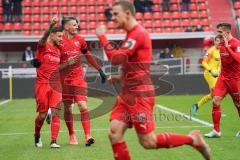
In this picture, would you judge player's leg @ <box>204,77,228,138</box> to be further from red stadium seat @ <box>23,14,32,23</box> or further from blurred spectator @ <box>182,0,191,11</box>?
red stadium seat @ <box>23,14,32,23</box>

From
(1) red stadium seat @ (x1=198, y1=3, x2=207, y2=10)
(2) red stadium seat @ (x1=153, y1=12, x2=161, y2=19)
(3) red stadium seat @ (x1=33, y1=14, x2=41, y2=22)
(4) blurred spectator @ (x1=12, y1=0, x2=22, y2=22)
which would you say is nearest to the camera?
(4) blurred spectator @ (x1=12, y1=0, x2=22, y2=22)

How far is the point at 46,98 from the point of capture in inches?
430

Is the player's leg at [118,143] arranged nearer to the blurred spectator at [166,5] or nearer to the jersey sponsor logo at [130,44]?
the jersey sponsor logo at [130,44]

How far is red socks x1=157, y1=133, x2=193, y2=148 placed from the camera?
285 inches

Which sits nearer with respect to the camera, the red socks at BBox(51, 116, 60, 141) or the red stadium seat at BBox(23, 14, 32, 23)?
the red socks at BBox(51, 116, 60, 141)

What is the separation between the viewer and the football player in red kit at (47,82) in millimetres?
10750

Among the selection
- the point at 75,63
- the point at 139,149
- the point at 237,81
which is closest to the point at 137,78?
the point at 139,149

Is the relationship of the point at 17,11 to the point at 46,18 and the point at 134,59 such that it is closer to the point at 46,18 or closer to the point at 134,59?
the point at 46,18

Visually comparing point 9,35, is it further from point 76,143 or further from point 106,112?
point 76,143

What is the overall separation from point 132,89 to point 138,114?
393 millimetres

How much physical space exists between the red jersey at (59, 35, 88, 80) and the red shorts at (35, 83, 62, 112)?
451mm

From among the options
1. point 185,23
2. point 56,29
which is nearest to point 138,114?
point 56,29

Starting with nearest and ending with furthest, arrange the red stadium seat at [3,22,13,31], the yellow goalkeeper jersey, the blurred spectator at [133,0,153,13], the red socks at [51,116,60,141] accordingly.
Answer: the red socks at [51,116,60,141]
the yellow goalkeeper jersey
the red stadium seat at [3,22,13,31]
the blurred spectator at [133,0,153,13]

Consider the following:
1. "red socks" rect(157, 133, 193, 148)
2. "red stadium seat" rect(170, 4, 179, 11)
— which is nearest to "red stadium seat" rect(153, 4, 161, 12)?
"red stadium seat" rect(170, 4, 179, 11)
